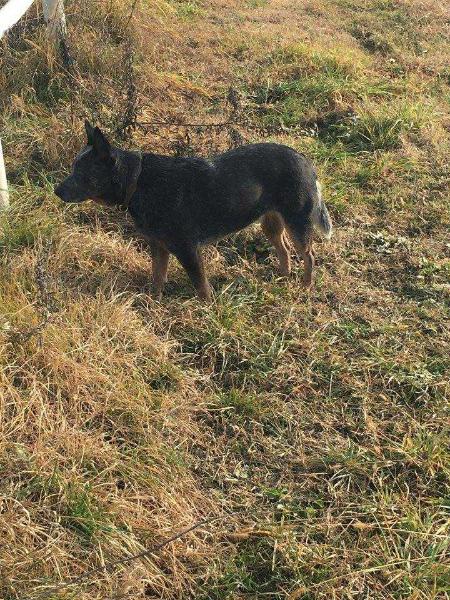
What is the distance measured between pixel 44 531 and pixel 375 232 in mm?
3775

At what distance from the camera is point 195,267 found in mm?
4305

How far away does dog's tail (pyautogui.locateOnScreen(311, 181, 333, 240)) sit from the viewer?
177 inches

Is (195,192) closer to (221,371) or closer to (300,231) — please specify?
(300,231)

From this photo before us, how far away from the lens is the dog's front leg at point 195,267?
426 centimetres

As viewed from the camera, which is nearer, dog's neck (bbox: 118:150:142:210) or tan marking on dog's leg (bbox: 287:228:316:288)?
dog's neck (bbox: 118:150:142:210)

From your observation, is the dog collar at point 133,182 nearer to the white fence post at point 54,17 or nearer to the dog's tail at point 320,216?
the dog's tail at point 320,216

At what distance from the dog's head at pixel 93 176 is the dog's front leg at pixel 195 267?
587 millimetres

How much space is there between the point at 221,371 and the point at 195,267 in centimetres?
78

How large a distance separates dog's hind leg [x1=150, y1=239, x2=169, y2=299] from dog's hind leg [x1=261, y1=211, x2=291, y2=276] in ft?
2.76

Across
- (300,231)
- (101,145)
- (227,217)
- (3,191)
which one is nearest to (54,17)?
(3,191)

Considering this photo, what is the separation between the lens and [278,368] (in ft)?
13.1

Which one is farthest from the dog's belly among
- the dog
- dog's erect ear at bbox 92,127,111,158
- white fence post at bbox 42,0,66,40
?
white fence post at bbox 42,0,66,40

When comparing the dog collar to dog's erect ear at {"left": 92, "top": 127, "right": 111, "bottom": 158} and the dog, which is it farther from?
dog's erect ear at {"left": 92, "top": 127, "right": 111, "bottom": 158}

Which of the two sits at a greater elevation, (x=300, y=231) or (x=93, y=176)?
(x=93, y=176)
